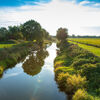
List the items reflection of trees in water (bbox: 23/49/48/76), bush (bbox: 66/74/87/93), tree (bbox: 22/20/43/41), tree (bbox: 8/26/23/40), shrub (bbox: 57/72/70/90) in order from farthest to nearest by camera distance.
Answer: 1. tree (bbox: 8/26/23/40)
2. tree (bbox: 22/20/43/41)
3. reflection of trees in water (bbox: 23/49/48/76)
4. shrub (bbox: 57/72/70/90)
5. bush (bbox: 66/74/87/93)

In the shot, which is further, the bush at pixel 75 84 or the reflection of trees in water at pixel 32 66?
the reflection of trees in water at pixel 32 66

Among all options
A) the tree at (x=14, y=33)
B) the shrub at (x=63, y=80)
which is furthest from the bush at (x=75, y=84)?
the tree at (x=14, y=33)

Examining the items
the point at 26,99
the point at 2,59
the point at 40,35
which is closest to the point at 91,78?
the point at 26,99

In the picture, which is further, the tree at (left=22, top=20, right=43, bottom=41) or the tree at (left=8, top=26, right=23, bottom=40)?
→ the tree at (left=8, top=26, right=23, bottom=40)

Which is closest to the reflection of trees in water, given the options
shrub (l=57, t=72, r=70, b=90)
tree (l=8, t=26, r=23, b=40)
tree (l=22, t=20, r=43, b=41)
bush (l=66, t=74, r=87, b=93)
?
shrub (l=57, t=72, r=70, b=90)

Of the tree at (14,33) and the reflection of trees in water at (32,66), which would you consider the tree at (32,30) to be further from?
the reflection of trees in water at (32,66)

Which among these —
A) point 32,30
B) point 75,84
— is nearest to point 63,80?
point 75,84

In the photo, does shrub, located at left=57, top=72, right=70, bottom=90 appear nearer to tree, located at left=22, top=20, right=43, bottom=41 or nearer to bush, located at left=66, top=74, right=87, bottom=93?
bush, located at left=66, top=74, right=87, bottom=93

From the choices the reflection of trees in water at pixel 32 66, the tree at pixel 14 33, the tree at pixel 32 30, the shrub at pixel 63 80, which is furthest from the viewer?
the tree at pixel 14 33

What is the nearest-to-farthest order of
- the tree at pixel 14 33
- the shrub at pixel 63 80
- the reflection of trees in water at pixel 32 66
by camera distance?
the shrub at pixel 63 80
the reflection of trees in water at pixel 32 66
the tree at pixel 14 33

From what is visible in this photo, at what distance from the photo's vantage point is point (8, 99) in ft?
37.4

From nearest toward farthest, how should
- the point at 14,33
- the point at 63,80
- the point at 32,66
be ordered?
the point at 63,80
the point at 32,66
the point at 14,33

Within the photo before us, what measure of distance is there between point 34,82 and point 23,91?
3.03 meters

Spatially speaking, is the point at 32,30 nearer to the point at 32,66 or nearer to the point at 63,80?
the point at 32,66
